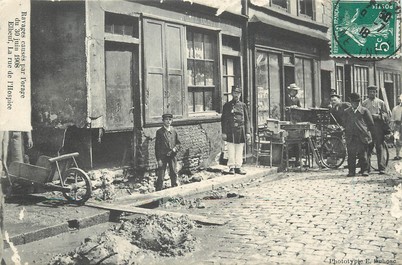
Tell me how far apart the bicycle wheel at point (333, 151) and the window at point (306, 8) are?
592 centimetres

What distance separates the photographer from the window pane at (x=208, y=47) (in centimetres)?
1065

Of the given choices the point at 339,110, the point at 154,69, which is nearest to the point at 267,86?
the point at 339,110

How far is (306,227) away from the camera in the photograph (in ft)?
18.7

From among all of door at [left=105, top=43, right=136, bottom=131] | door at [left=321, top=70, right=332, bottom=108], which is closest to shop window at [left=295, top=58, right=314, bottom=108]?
door at [left=321, top=70, right=332, bottom=108]

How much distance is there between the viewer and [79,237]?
213 inches

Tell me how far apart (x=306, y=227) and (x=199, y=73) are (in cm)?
556

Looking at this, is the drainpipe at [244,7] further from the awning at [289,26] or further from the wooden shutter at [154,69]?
the wooden shutter at [154,69]

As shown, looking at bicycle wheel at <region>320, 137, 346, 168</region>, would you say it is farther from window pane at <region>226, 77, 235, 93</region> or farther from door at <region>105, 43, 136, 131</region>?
door at <region>105, 43, 136, 131</region>

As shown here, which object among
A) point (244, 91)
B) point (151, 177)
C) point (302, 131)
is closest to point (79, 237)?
point (151, 177)

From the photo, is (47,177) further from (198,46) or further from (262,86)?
(262,86)

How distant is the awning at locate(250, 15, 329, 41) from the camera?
12.0 m

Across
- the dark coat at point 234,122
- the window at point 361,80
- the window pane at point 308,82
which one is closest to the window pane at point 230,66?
the dark coat at point 234,122

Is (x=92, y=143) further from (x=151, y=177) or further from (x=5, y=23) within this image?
(x=5, y=23)

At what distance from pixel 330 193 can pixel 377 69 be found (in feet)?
47.7
